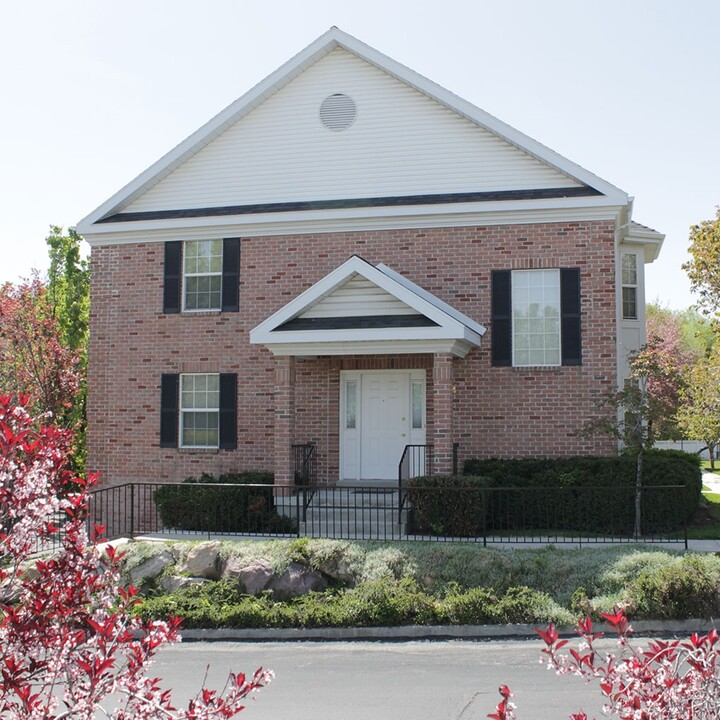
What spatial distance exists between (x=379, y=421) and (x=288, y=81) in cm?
746

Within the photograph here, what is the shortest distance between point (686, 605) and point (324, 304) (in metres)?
8.28

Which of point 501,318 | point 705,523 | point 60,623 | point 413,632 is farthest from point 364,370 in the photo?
point 60,623

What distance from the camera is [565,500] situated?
14.8m

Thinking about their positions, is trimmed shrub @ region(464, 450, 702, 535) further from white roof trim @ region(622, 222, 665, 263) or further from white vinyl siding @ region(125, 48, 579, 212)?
white roof trim @ region(622, 222, 665, 263)

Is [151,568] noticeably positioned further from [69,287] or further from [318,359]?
[69,287]

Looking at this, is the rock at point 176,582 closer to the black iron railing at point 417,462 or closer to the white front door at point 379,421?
the black iron railing at point 417,462

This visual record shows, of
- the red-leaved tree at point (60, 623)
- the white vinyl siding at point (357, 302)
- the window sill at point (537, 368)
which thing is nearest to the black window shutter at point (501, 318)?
the window sill at point (537, 368)

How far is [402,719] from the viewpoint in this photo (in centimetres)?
748

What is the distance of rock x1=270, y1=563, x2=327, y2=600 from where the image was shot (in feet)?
38.5

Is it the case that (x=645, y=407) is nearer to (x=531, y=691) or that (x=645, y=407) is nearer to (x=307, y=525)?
(x=307, y=525)

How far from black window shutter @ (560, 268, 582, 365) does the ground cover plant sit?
4.90m

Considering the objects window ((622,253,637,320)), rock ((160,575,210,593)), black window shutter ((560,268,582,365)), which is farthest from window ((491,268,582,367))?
rock ((160,575,210,593))

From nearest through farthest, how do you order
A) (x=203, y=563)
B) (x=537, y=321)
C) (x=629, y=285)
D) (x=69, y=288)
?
1. (x=203, y=563)
2. (x=537, y=321)
3. (x=629, y=285)
4. (x=69, y=288)

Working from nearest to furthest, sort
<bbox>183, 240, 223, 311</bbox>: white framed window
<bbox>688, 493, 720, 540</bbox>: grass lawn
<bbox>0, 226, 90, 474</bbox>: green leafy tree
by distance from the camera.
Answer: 1. <bbox>688, 493, 720, 540</bbox>: grass lawn
2. <bbox>183, 240, 223, 311</bbox>: white framed window
3. <bbox>0, 226, 90, 474</bbox>: green leafy tree
